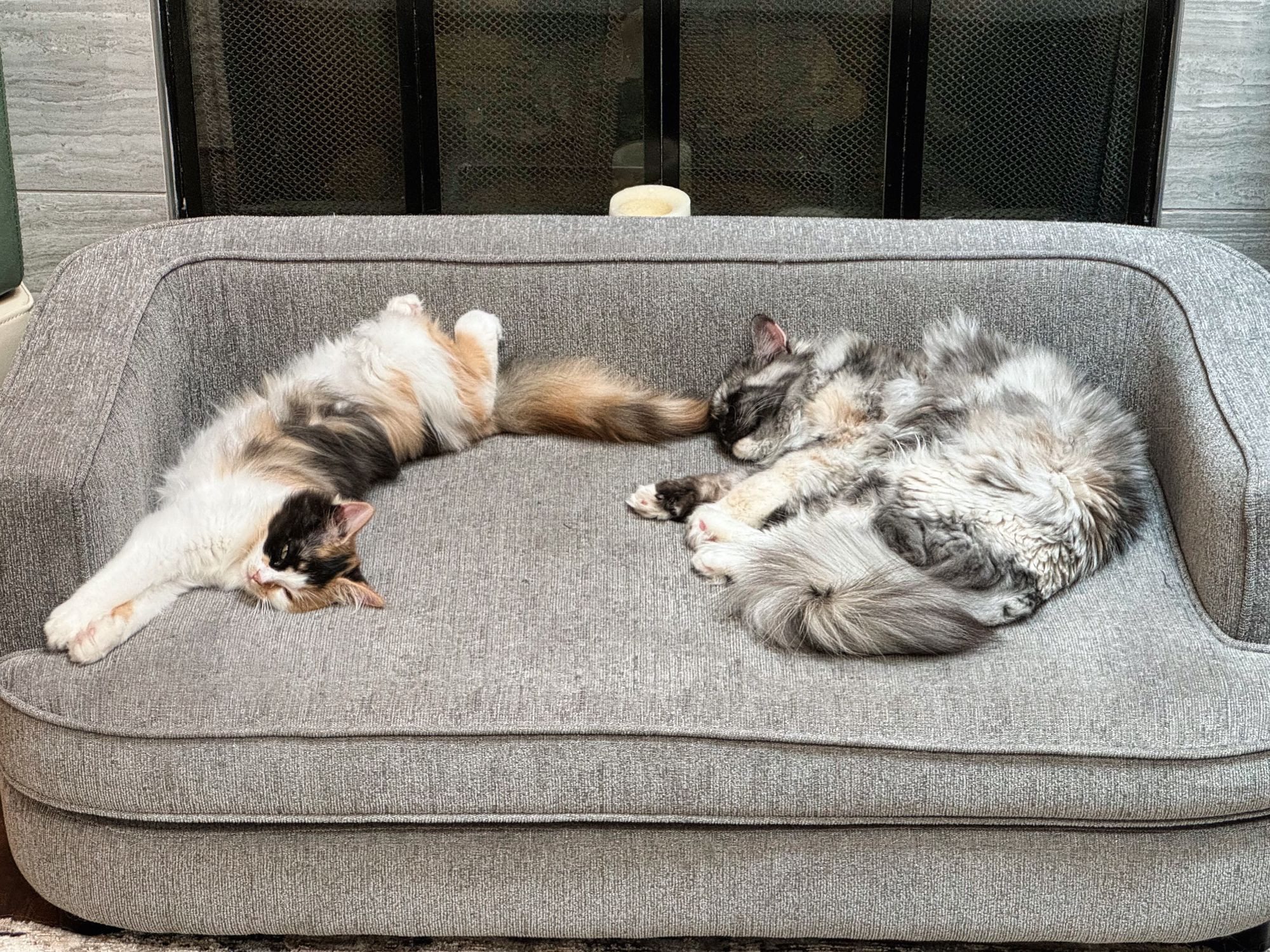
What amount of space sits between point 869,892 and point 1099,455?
2.65 ft

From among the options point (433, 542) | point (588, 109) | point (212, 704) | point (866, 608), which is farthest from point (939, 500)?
point (588, 109)

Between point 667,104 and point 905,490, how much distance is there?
4.71ft

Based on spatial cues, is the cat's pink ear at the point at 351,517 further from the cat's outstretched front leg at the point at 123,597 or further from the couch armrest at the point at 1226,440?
the couch armrest at the point at 1226,440

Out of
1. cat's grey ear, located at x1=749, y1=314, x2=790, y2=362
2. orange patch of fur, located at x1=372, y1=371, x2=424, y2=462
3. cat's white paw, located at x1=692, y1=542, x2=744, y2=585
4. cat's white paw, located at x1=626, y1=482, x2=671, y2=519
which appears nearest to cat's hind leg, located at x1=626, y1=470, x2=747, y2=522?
cat's white paw, located at x1=626, y1=482, x2=671, y2=519

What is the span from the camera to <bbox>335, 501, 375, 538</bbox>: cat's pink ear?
1.77m

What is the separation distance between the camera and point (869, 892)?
161 cm

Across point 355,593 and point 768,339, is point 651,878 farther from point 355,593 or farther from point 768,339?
point 768,339

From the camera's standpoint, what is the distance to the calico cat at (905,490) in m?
1.66

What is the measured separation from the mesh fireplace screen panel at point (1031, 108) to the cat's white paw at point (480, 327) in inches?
53.6

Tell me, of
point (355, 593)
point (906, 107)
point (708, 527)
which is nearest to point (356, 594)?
point (355, 593)

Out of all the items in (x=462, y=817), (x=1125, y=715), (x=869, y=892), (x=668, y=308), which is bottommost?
(x=869, y=892)

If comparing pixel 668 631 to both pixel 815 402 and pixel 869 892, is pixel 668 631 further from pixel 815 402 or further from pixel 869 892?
pixel 815 402

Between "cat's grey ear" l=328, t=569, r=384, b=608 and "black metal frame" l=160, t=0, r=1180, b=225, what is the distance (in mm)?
1513

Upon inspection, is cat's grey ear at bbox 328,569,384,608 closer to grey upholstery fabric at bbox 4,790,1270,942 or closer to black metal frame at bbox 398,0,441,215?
grey upholstery fabric at bbox 4,790,1270,942
